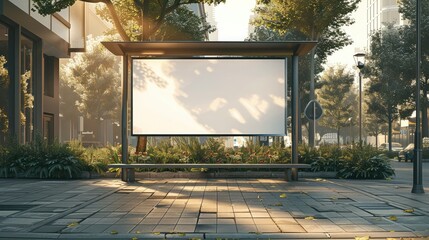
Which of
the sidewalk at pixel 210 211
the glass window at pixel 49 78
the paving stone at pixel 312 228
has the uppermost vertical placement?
the glass window at pixel 49 78

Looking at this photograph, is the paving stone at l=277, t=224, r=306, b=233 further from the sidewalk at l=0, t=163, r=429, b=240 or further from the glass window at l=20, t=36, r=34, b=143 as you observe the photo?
the glass window at l=20, t=36, r=34, b=143

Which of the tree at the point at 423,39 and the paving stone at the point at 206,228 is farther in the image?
the tree at the point at 423,39

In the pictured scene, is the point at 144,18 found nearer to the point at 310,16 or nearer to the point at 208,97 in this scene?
the point at 208,97

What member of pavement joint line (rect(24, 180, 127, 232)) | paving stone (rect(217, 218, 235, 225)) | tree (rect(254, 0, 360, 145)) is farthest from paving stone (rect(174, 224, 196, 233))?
tree (rect(254, 0, 360, 145))

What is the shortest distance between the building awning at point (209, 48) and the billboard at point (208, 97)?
29 cm

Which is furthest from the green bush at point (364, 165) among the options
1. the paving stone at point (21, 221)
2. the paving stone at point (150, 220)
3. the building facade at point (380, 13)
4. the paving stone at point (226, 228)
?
the building facade at point (380, 13)

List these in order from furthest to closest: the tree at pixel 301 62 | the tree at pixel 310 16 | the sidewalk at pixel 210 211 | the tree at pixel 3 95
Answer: the tree at pixel 301 62
the tree at pixel 310 16
the tree at pixel 3 95
the sidewalk at pixel 210 211

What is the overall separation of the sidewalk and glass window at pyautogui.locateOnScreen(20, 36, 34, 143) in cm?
1518

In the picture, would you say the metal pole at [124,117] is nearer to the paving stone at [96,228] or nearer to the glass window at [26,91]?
the paving stone at [96,228]

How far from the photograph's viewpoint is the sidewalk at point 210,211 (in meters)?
7.74

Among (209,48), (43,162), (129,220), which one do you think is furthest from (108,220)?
(43,162)

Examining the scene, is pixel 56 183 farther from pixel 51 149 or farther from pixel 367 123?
pixel 367 123

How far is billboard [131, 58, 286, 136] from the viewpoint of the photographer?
16.3 meters

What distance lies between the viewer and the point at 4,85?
27.1m
